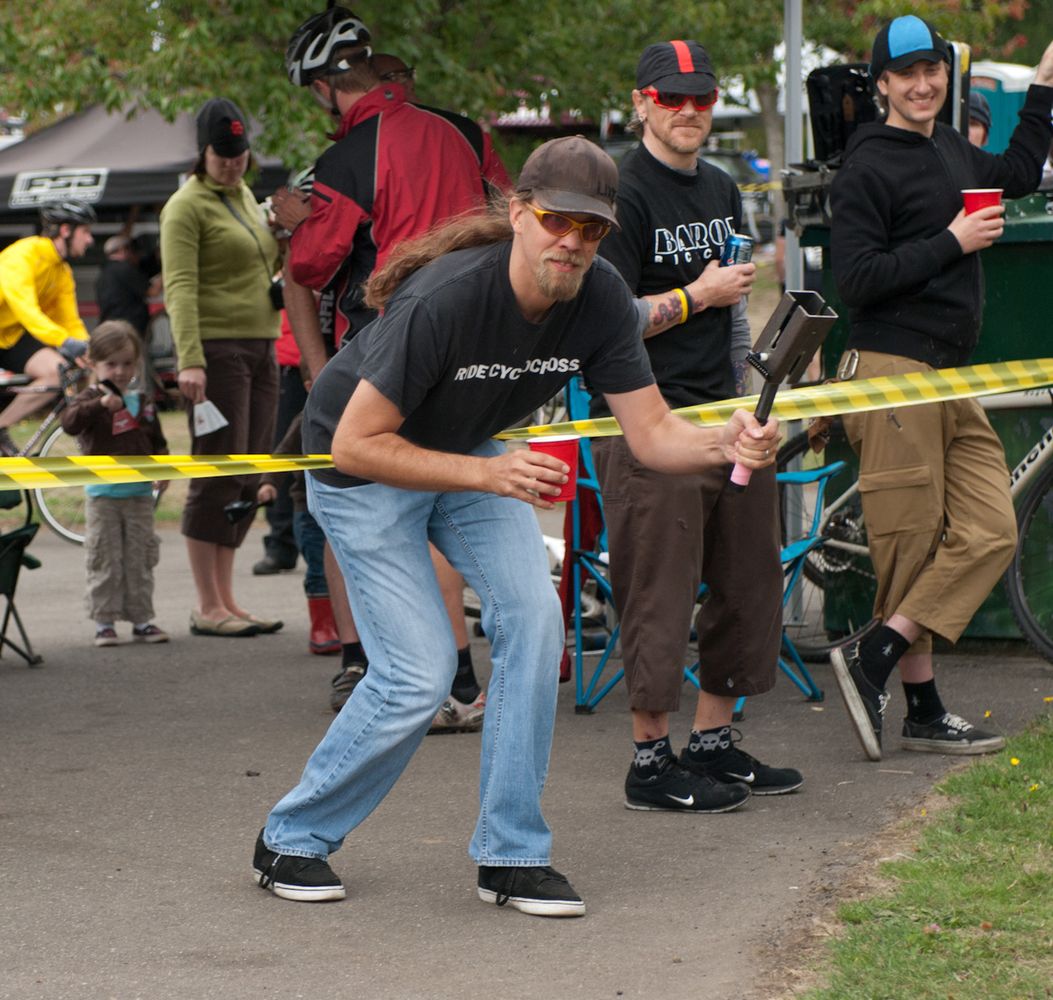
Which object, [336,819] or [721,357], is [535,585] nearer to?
[336,819]

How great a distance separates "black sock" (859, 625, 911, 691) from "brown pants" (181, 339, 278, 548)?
124 inches

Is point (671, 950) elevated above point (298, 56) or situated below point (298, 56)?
below

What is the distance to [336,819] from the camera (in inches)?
168

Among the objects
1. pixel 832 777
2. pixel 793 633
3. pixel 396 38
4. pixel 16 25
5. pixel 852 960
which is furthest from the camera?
pixel 16 25

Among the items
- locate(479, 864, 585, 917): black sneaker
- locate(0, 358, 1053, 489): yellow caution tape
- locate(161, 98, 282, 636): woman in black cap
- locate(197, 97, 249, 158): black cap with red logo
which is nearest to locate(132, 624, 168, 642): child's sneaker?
locate(161, 98, 282, 636): woman in black cap

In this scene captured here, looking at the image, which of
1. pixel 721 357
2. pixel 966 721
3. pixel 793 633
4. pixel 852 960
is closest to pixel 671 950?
pixel 852 960

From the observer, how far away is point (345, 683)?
21.2 feet

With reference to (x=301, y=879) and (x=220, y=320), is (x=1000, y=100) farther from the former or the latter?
(x=301, y=879)

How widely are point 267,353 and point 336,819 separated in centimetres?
411

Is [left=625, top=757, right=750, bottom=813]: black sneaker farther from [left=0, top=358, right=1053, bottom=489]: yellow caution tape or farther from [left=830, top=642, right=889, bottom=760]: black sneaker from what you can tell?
[left=0, top=358, right=1053, bottom=489]: yellow caution tape

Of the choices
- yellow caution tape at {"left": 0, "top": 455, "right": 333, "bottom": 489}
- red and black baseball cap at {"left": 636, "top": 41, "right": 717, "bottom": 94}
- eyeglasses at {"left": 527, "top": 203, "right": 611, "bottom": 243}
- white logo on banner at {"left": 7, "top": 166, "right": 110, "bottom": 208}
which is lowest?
yellow caution tape at {"left": 0, "top": 455, "right": 333, "bottom": 489}

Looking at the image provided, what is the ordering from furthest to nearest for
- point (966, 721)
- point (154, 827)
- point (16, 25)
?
point (16, 25) → point (966, 721) → point (154, 827)

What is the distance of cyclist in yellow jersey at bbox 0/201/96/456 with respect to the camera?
34.1ft

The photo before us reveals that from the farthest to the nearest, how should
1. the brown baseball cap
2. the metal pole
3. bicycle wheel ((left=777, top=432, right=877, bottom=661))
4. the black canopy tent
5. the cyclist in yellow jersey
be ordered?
the black canopy tent < the cyclist in yellow jersey < the metal pole < bicycle wheel ((left=777, top=432, right=877, bottom=661)) < the brown baseball cap
